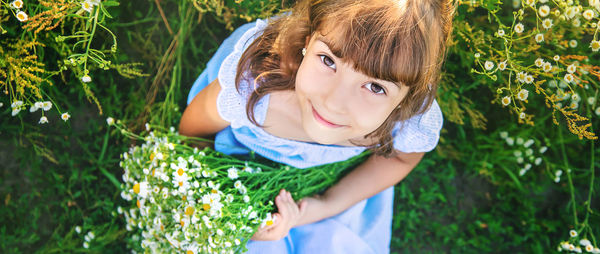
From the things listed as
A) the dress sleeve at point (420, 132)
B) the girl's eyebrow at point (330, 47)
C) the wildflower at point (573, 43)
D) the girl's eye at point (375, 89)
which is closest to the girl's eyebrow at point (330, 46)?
the girl's eyebrow at point (330, 47)

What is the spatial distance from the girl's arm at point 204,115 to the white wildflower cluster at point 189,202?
115 mm

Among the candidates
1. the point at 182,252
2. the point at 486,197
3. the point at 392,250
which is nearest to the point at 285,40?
the point at 182,252

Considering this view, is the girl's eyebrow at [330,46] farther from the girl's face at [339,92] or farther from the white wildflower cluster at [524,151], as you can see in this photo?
the white wildflower cluster at [524,151]

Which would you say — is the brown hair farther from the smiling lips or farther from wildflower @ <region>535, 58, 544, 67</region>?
wildflower @ <region>535, 58, 544, 67</region>

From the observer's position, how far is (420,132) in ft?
5.55

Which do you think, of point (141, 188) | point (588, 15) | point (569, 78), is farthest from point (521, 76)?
point (141, 188)

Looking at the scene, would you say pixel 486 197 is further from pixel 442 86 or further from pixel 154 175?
pixel 154 175

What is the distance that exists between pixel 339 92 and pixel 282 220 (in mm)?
724

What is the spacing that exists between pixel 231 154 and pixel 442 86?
3.27ft

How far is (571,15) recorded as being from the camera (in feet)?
4.58

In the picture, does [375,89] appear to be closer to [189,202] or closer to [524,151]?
[189,202]

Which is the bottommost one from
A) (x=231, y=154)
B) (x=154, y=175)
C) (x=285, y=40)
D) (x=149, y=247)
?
(x=149, y=247)

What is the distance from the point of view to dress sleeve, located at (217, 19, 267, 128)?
158 centimetres

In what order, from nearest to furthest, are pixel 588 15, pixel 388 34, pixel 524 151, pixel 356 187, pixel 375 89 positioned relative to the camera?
1. pixel 388 34
2. pixel 375 89
3. pixel 588 15
4. pixel 356 187
5. pixel 524 151
